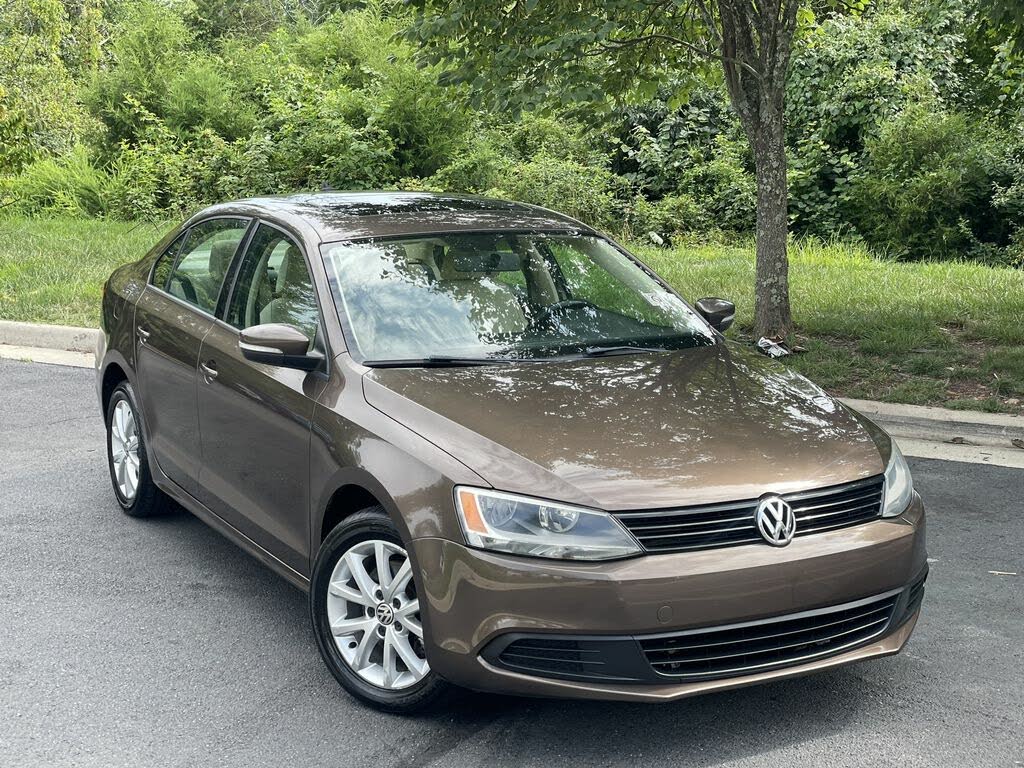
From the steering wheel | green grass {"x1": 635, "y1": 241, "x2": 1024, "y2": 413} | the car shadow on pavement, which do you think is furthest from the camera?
green grass {"x1": 635, "y1": 241, "x2": 1024, "y2": 413}

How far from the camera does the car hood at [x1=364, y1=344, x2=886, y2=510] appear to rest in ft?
11.8

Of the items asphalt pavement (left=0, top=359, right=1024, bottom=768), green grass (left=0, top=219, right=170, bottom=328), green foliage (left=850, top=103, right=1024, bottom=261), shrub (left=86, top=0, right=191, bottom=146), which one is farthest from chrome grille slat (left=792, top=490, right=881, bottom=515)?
shrub (left=86, top=0, right=191, bottom=146)

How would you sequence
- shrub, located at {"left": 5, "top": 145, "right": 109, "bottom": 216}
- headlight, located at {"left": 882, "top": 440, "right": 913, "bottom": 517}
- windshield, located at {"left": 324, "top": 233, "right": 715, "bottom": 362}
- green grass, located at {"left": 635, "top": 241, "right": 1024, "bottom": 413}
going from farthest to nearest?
shrub, located at {"left": 5, "top": 145, "right": 109, "bottom": 216} → green grass, located at {"left": 635, "top": 241, "right": 1024, "bottom": 413} → windshield, located at {"left": 324, "top": 233, "right": 715, "bottom": 362} → headlight, located at {"left": 882, "top": 440, "right": 913, "bottom": 517}

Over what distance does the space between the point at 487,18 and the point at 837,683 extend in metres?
5.83

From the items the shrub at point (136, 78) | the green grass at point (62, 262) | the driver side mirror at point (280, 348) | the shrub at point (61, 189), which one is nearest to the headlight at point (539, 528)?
the driver side mirror at point (280, 348)

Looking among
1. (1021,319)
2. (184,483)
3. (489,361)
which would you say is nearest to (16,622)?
(184,483)

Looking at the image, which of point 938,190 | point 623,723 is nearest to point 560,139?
point 938,190

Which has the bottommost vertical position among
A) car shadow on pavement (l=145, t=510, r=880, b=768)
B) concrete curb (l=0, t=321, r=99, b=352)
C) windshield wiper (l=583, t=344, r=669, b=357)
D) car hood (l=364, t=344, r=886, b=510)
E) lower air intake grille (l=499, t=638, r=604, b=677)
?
concrete curb (l=0, t=321, r=99, b=352)

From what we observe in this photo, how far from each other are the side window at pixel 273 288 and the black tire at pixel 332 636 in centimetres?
88

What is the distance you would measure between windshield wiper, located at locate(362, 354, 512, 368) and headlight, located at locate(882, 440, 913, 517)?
1355 millimetres

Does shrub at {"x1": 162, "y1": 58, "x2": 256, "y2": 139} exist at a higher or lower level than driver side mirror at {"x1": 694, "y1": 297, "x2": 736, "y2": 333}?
higher

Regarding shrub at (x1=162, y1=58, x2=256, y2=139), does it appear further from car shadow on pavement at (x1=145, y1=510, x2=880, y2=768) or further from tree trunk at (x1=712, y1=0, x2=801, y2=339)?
car shadow on pavement at (x1=145, y1=510, x2=880, y2=768)

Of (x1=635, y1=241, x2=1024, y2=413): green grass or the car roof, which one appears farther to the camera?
(x1=635, y1=241, x2=1024, y2=413): green grass

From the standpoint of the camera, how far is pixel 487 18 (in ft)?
28.3
